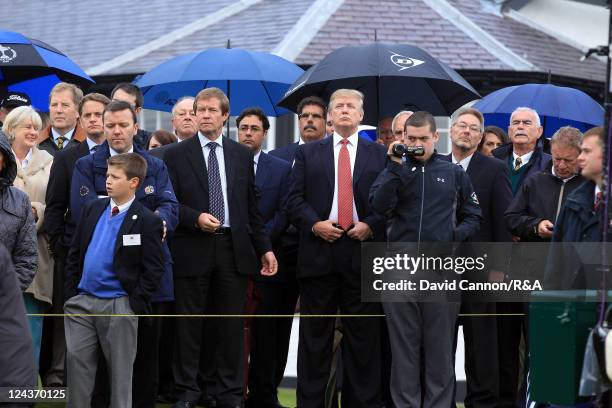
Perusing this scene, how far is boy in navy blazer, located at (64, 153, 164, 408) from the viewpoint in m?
8.58

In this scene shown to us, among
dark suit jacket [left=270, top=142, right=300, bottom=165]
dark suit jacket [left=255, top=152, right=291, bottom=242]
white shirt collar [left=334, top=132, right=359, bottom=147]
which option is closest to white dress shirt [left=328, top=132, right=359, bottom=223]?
white shirt collar [left=334, top=132, right=359, bottom=147]

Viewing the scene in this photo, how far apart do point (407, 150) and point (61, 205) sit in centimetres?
245

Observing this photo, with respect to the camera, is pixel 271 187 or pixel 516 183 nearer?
pixel 271 187

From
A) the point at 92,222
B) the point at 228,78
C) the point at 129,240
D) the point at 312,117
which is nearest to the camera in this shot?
the point at 129,240

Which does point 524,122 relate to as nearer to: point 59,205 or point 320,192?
point 320,192

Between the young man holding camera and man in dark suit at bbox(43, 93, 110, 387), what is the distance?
2.13 meters

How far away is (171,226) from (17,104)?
105 inches

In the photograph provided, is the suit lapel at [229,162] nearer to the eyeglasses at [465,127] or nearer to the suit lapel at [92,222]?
the suit lapel at [92,222]

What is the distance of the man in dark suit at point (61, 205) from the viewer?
9.39 metres

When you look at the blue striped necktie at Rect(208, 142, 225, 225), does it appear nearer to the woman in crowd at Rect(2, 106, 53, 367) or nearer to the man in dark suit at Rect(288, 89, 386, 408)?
the man in dark suit at Rect(288, 89, 386, 408)

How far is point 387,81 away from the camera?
1111 cm

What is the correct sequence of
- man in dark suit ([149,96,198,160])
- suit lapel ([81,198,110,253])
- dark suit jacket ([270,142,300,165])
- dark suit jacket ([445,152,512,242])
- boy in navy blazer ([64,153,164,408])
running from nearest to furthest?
boy in navy blazer ([64,153,164,408]) → suit lapel ([81,198,110,253]) → dark suit jacket ([445,152,512,242]) → dark suit jacket ([270,142,300,165]) → man in dark suit ([149,96,198,160])

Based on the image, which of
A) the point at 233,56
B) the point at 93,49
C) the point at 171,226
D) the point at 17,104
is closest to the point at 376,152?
the point at 171,226

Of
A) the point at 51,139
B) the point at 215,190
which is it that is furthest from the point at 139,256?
the point at 51,139
